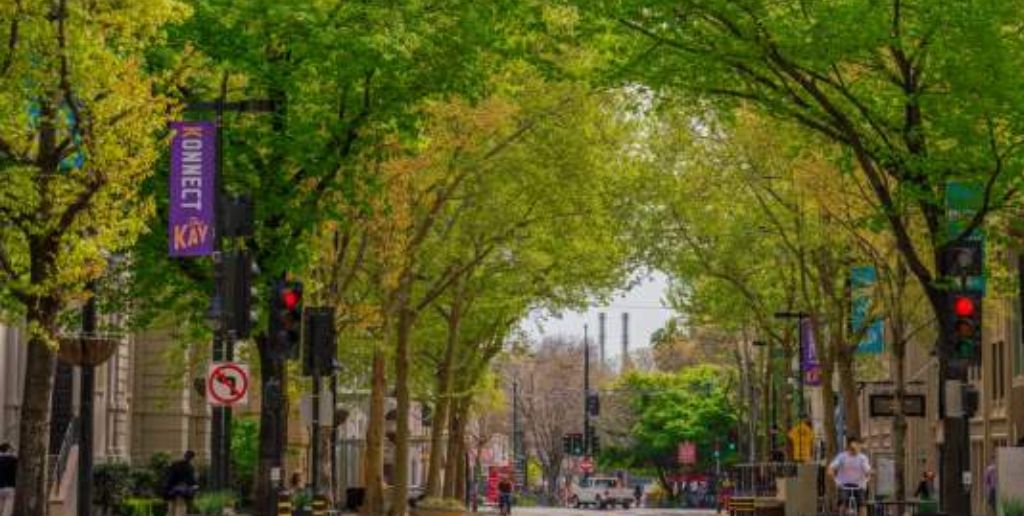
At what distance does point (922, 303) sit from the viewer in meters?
54.4

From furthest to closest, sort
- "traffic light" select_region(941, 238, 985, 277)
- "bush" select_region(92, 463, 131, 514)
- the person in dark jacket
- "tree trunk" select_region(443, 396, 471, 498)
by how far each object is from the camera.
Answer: "tree trunk" select_region(443, 396, 471, 498) → "bush" select_region(92, 463, 131, 514) → the person in dark jacket → "traffic light" select_region(941, 238, 985, 277)

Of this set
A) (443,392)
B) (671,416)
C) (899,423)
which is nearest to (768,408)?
(443,392)

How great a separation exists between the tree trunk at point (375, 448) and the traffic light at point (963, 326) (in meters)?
24.9

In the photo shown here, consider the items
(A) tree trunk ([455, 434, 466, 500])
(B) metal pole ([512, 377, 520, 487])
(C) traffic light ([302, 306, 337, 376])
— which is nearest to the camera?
(C) traffic light ([302, 306, 337, 376])

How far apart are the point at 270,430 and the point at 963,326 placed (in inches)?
419

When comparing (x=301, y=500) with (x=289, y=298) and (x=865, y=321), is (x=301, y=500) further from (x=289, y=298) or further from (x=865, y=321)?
(x=865, y=321)

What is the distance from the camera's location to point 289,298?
27.9 metres

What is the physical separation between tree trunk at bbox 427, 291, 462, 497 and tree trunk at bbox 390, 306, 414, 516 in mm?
4201

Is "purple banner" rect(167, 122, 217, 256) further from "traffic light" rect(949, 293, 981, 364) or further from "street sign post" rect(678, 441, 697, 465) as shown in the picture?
"street sign post" rect(678, 441, 697, 465)

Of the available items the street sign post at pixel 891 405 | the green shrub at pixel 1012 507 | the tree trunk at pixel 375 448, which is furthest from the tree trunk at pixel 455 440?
the green shrub at pixel 1012 507

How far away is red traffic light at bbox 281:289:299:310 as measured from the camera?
27.9m

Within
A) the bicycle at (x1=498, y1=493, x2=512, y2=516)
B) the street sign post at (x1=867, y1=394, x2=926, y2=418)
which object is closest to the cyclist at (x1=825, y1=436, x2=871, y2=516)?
the street sign post at (x1=867, y1=394, x2=926, y2=418)

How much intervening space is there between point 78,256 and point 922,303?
3518 centimetres

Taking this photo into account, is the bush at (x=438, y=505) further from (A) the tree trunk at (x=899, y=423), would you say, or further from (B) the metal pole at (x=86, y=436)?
(B) the metal pole at (x=86, y=436)
